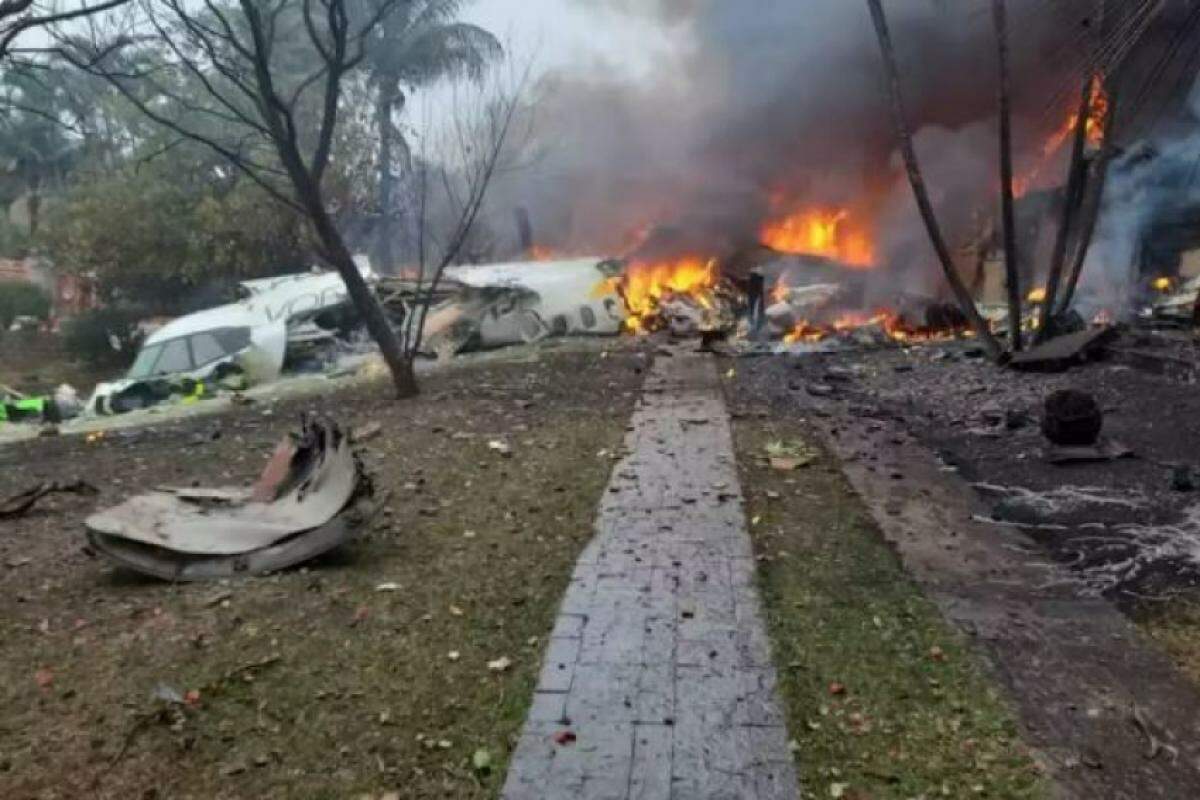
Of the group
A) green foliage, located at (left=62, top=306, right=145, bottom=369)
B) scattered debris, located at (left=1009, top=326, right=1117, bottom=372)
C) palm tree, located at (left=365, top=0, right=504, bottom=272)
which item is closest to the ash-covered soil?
scattered debris, located at (left=1009, top=326, right=1117, bottom=372)

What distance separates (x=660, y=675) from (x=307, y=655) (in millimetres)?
1281

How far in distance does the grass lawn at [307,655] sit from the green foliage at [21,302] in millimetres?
21877

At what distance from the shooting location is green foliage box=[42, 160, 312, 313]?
20062mm

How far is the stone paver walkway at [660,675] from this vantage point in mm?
2555

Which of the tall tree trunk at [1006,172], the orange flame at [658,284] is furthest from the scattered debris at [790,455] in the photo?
the orange flame at [658,284]

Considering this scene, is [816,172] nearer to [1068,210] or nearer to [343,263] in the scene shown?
[1068,210]

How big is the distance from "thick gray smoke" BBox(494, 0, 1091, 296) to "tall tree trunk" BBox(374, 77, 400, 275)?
10.6 feet

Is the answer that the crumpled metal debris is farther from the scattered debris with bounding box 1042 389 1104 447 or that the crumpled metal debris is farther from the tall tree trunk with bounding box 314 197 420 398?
the tall tree trunk with bounding box 314 197 420 398

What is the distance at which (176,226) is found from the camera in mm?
20609

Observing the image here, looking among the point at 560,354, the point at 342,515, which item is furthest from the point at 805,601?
the point at 560,354

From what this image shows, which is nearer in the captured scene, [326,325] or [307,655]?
[307,655]

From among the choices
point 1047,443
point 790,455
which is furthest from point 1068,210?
point 790,455

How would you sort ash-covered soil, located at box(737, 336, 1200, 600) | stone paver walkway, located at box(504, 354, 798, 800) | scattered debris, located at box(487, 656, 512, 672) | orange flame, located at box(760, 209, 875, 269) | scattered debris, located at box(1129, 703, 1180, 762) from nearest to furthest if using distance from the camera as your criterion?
stone paver walkway, located at box(504, 354, 798, 800) → scattered debris, located at box(1129, 703, 1180, 762) → scattered debris, located at box(487, 656, 512, 672) → ash-covered soil, located at box(737, 336, 1200, 600) → orange flame, located at box(760, 209, 875, 269)

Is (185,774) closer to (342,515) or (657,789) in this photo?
(657,789)
